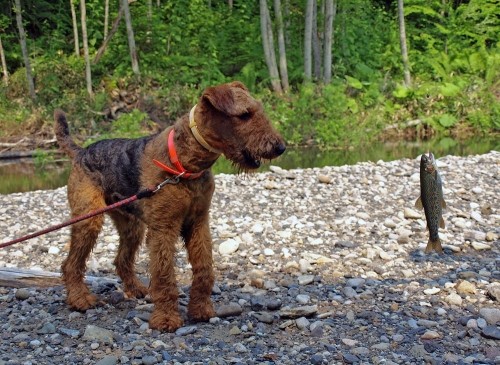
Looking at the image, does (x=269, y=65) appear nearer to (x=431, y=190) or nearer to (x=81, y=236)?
(x=431, y=190)

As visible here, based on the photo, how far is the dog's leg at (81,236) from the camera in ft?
18.0

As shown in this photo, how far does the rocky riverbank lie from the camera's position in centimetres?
471

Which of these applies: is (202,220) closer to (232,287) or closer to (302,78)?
(232,287)

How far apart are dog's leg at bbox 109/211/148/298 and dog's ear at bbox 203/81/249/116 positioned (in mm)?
1663

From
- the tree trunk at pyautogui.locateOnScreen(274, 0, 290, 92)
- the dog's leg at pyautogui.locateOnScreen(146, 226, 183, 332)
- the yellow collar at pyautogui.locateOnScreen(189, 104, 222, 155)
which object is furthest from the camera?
the tree trunk at pyautogui.locateOnScreen(274, 0, 290, 92)

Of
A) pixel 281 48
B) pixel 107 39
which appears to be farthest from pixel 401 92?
pixel 107 39

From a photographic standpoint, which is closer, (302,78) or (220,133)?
(220,133)

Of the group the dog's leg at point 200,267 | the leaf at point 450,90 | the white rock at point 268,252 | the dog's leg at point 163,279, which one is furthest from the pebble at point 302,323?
the leaf at point 450,90

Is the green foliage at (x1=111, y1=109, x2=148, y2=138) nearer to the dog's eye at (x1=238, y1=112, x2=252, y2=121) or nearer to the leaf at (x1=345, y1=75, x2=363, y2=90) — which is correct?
the leaf at (x1=345, y1=75, x2=363, y2=90)

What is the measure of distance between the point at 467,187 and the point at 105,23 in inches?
660

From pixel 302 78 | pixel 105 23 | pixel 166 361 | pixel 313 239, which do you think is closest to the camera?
pixel 166 361

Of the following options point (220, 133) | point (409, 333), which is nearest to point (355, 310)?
point (409, 333)

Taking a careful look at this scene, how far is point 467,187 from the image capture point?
405 inches

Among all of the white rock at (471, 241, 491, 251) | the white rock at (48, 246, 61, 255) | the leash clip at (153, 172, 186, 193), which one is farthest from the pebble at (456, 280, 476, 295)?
the white rock at (48, 246, 61, 255)
